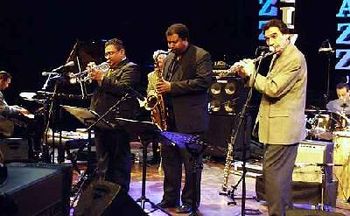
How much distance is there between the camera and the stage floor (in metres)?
6.65

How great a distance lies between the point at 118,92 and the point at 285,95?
6.23 feet

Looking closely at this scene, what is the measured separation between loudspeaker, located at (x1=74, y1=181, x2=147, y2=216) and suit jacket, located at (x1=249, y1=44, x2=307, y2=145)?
129cm

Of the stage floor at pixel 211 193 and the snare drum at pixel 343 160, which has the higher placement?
the snare drum at pixel 343 160

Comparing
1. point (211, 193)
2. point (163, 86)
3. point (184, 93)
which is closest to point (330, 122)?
point (211, 193)

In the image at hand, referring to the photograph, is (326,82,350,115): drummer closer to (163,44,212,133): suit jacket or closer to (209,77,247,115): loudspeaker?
(209,77,247,115): loudspeaker

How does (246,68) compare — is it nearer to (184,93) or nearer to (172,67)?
(184,93)

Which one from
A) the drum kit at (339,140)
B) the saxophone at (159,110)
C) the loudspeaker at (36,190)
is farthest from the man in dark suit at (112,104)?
the drum kit at (339,140)

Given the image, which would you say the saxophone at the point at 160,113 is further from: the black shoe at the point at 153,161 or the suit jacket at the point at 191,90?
the black shoe at the point at 153,161

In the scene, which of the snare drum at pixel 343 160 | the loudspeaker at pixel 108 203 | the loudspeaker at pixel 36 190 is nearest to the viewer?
the loudspeaker at pixel 36 190

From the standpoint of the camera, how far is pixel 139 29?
41.0ft

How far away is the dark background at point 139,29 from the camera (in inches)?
460

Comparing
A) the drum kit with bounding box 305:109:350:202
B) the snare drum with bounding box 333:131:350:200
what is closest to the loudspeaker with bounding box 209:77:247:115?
the drum kit with bounding box 305:109:350:202

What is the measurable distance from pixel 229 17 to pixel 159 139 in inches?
312

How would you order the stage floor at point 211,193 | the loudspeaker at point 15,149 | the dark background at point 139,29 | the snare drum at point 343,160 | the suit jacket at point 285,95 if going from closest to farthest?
the suit jacket at point 285,95, the stage floor at point 211,193, the snare drum at point 343,160, the loudspeaker at point 15,149, the dark background at point 139,29
